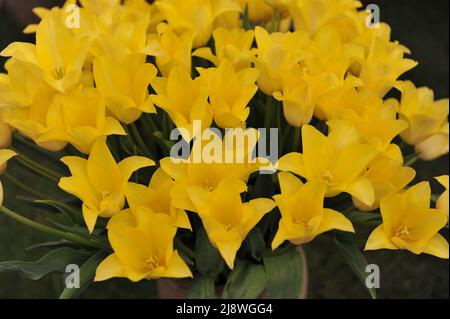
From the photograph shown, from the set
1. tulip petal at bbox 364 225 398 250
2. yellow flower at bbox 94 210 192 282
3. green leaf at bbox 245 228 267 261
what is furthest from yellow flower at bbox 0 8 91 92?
tulip petal at bbox 364 225 398 250

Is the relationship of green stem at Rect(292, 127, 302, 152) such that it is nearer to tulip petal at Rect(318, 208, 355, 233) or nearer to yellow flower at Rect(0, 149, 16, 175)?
→ tulip petal at Rect(318, 208, 355, 233)

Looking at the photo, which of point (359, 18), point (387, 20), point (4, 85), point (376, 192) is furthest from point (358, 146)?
point (387, 20)

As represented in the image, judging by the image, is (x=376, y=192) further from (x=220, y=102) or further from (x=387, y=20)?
(x=387, y=20)

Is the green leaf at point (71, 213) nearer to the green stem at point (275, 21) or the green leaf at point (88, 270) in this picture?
the green leaf at point (88, 270)

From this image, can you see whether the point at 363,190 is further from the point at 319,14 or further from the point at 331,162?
the point at 319,14

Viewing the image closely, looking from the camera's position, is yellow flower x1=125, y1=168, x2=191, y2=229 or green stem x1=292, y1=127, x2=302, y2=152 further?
green stem x1=292, y1=127, x2=302, y2=152

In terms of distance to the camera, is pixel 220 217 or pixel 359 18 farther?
pixel 359 18
